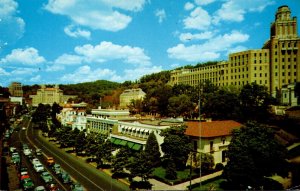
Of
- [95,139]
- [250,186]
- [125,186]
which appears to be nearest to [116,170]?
[125,186]

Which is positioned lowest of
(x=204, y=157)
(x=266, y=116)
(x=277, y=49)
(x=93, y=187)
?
(x=93, y=187)

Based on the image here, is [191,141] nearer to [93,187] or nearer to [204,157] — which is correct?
[204,157]

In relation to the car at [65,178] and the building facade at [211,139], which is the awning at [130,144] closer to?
the building facade at [211,139]

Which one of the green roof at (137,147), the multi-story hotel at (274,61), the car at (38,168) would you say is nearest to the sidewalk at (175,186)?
the green roof at (137,147)

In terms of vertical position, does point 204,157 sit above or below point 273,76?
below

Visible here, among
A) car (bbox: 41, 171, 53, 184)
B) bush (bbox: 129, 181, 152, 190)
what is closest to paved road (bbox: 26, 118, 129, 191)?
bush (bbox: 129, 181, 152, 190)

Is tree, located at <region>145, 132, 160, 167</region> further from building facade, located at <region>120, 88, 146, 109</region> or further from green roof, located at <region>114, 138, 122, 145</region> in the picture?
building facade, located at <region>120, 88, 146, 109</region>
